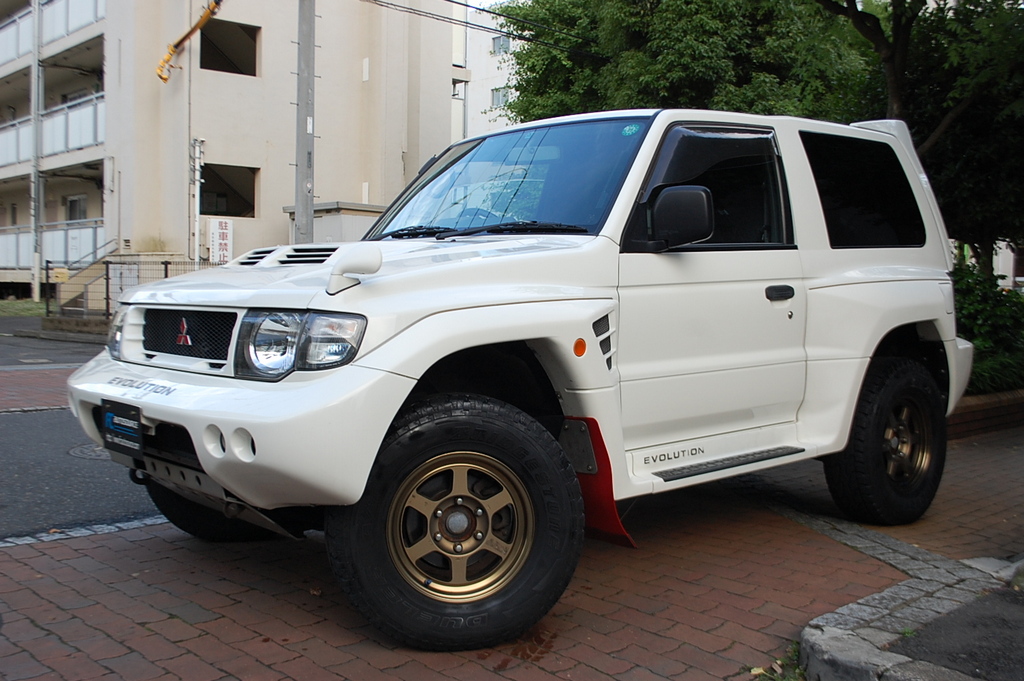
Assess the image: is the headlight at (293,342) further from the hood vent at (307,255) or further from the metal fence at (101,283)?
the metal fence at (101,283)

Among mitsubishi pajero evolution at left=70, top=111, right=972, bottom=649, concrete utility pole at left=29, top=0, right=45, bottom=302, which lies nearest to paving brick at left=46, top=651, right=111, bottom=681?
mitsubishi pajero evolution at left=70, top=111, right=972, bottom=649

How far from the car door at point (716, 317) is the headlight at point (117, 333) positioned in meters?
2.03

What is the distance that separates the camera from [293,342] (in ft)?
10.6

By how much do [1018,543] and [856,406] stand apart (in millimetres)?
1167

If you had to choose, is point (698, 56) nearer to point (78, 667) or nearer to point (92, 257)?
point (92, 257)

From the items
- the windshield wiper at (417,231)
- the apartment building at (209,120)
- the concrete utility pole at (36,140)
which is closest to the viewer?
the windshield wiper at (417,231)

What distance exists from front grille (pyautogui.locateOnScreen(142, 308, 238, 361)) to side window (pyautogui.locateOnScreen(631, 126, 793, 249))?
6.09 feet

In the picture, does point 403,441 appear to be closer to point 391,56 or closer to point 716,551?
point 716,551

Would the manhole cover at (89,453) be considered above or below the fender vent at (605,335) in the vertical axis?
below

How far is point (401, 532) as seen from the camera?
3.35 m

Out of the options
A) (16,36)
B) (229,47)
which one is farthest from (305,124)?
(16,36)

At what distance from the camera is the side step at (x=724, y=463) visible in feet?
13.1

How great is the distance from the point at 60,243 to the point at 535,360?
82.3 feet

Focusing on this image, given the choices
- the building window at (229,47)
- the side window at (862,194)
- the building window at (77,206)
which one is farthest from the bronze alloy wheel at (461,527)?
the building window at (77,206)
